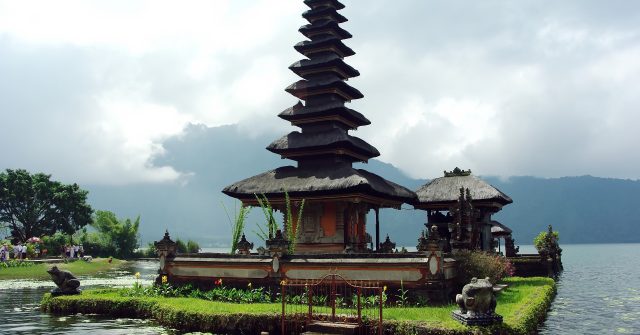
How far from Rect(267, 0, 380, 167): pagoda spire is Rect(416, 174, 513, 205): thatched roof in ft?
17.7

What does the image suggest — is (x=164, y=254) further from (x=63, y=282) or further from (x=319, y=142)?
(x=319, y=142)

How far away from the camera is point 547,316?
22.9 metres

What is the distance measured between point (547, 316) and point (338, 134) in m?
14.4

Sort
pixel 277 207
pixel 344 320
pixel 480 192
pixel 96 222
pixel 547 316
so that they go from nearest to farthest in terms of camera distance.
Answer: pixel 344 320 → pixel 547 316 → pixel 277 207 → pixel 480 192 → pixel 96 222

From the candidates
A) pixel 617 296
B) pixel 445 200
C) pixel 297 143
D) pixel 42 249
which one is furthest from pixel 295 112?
pixel 42 249

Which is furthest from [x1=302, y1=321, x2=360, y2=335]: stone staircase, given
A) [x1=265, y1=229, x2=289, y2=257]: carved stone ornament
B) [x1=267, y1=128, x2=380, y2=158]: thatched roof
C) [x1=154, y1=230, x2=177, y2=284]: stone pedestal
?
[x1=267, y1=128, x2=380, y2=158]: thatched roof

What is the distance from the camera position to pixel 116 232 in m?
72.8

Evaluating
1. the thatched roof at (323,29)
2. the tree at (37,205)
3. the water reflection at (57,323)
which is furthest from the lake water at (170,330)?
the tree at (37,205)

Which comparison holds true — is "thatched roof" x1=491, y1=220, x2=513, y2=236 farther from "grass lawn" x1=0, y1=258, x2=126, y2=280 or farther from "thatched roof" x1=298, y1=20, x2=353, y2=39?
"grass lawn" x1=0, y1=258, x2=126, y2=280

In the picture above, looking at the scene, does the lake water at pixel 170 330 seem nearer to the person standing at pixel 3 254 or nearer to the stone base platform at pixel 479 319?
the stone base platform at pixel 479 319

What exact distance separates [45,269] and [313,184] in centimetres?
2908

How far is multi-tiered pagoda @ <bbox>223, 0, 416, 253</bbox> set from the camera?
2869 cm

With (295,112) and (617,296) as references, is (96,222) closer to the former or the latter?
(295,112)

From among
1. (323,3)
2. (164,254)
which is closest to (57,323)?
(164,254)
